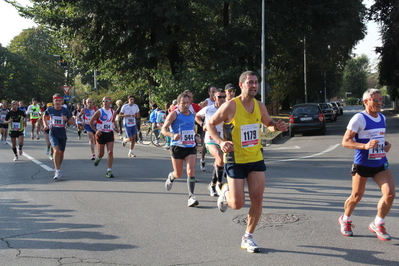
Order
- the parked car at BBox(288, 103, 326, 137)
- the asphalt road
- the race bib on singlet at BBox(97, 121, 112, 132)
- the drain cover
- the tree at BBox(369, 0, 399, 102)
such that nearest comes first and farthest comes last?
the asphalt road, the drain cover, the race bib on singlet at BBox(97, 121, 112, 132), the parked car at BBox(288, 103, 326, 137), the tree at BBox(369, 0, 399, 102)

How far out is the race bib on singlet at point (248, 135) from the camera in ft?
16.9

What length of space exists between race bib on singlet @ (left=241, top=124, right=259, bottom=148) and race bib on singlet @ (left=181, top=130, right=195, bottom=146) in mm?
2878

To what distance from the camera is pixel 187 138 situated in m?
8.02

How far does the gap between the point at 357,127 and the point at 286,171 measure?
606 centimetres

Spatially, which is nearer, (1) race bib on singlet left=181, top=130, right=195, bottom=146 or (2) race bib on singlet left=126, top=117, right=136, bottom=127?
(1) race bib on singlet left=181, top=130, right=195, bottom=146

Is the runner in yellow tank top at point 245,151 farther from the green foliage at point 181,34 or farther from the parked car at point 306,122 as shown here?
the green foliage at point 181,34

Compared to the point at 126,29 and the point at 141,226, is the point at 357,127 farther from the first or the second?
the point at 126,29

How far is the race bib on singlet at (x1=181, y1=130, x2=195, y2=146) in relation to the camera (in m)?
7.97

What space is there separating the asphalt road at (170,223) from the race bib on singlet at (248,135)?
1.13 metres

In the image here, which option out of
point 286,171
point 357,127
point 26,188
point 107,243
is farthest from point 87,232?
point 286,171

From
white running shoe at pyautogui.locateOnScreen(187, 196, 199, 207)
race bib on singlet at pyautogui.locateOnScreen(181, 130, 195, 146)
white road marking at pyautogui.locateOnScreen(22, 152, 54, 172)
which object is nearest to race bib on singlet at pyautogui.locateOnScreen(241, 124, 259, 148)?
white running shoe at pyautogui.locateOnScreen(187, 196, 199, 207)

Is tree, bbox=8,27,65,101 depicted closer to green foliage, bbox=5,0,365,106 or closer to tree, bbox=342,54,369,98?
green foliage, bbox=5,0,365,106

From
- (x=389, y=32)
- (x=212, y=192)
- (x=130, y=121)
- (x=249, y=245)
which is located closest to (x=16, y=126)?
(x=130, y=121)

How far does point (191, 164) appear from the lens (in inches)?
310
